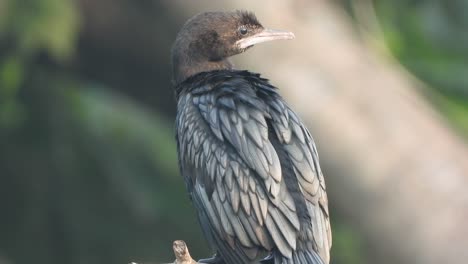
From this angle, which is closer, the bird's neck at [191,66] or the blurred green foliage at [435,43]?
the bird's neck at [191,66]

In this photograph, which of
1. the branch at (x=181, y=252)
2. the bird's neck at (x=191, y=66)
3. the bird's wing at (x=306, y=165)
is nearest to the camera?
the branch at (x=181, y=252)

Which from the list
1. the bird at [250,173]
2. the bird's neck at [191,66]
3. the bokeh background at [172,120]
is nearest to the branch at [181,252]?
the bird at [250,173]

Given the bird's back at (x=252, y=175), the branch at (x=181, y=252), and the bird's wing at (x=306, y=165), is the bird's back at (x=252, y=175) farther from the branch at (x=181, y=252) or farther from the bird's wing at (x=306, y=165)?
the branch at (x=181, y=252)

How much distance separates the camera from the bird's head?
11.4m

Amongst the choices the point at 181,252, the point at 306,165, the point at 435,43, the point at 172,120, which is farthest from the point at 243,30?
the point at 172,120

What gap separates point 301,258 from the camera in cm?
1026

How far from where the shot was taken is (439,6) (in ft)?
48.7

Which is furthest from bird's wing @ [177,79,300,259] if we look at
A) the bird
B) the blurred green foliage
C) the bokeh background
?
the blurred green foliage

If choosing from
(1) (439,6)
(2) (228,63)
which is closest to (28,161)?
(1) (439,6)

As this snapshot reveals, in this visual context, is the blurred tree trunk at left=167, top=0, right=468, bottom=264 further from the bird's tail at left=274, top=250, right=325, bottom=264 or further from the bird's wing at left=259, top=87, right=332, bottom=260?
the bird's tail at left=274, top=250, right=325, bottom=264

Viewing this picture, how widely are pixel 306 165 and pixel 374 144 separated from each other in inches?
127

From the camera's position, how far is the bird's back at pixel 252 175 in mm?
10297

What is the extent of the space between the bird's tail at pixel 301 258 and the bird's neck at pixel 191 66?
4.82 ft

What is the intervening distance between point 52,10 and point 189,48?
296cm
